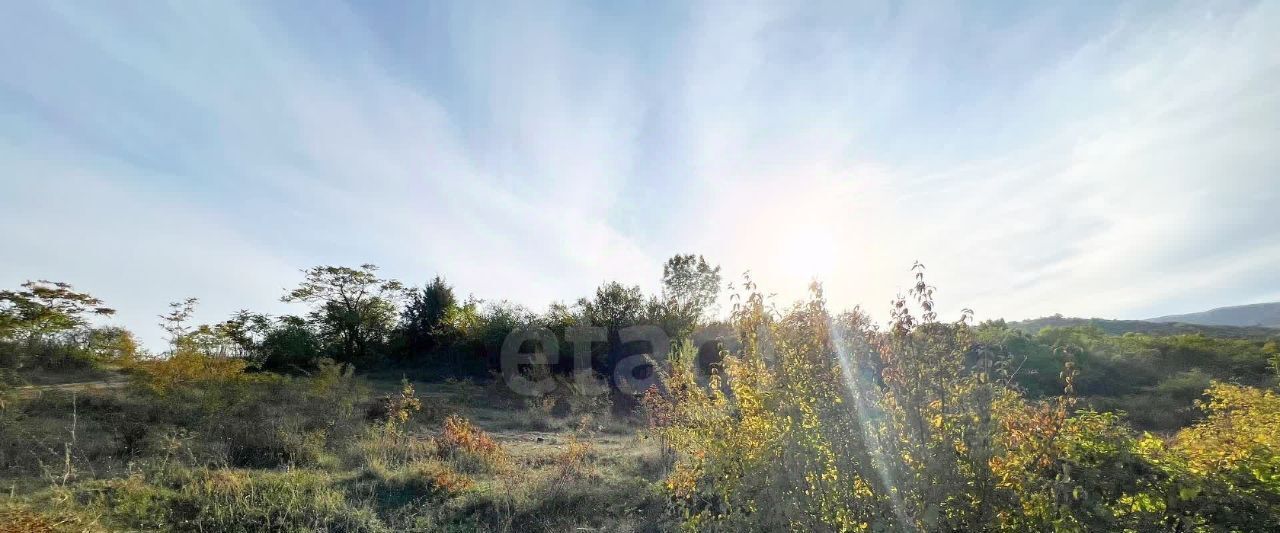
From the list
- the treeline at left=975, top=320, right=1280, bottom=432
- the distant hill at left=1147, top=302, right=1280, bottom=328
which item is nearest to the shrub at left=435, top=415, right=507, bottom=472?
the treeline at left=975, top=320, right=1280, bottom=432

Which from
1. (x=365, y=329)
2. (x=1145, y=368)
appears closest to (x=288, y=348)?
(x=365, y=329)

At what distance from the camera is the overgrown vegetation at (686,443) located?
2.22 m

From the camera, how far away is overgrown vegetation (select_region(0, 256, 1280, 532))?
2219 millimetres

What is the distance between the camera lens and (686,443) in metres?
3.52

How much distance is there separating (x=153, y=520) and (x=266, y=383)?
7323 millimetres

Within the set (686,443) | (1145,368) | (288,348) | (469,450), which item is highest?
(288,348)

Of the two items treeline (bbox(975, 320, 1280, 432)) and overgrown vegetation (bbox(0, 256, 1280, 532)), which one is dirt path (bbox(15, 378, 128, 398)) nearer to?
overgrown vegetation (bbox(0, 256, 1280, 532))

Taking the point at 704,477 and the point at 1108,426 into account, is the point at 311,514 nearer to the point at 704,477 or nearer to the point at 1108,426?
the point at 704,477

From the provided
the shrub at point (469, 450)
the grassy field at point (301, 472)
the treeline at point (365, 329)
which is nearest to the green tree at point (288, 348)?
the treeline at point (365, 329)

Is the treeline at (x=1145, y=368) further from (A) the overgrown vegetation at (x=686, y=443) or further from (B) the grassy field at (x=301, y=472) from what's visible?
Result: (B) the grassy field at (x=301, y=472)

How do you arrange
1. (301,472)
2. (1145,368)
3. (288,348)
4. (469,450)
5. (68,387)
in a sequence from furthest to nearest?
(288,348) < (1145,368) < (68,387) < (469,450) < (301,472)

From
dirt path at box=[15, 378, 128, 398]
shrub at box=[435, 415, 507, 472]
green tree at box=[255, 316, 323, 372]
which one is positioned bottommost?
shrub at box=[435, 415, 507, 472]

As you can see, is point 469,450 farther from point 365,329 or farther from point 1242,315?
point 1242,315

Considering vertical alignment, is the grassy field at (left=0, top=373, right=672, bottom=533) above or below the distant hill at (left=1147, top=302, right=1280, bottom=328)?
below
